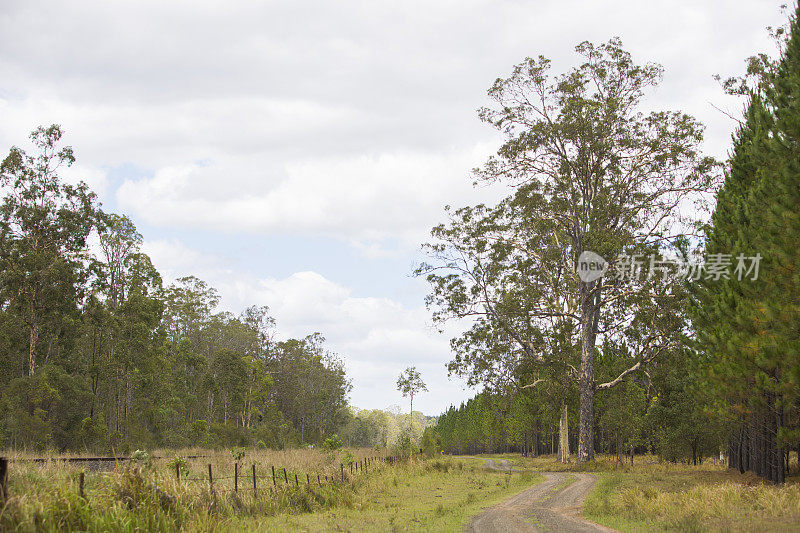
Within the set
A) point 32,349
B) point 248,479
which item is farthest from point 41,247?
point 248,479

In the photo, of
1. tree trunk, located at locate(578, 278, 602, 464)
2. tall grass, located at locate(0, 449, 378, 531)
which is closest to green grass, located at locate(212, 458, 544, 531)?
tall grass, located at locate(0, 449, 378, 531)

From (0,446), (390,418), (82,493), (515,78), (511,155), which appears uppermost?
(515,78)

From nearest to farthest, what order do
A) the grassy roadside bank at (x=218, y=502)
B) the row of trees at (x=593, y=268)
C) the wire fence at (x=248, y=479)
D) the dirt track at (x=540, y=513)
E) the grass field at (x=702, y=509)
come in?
the grassy roadside bank at (x=218, y=502) < the wire fence at (x=248, y=479) < the grass field at (x=702, y=509) < the dirt track at (x=540, y=513) < the row of trees at (x=593, y=268)

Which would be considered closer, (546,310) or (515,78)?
(515,78)

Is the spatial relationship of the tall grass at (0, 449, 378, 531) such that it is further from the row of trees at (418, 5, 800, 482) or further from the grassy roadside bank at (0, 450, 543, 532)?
the row of trees at (418, 5, 800, 482)

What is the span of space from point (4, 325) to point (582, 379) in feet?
129

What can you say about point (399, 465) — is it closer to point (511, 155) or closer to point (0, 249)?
point (511, 155)

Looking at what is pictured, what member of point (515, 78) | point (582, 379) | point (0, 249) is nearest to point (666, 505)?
point (582, 379)

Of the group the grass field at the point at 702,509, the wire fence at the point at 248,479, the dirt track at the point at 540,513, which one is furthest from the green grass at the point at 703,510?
the wire fence at the point at 248,479

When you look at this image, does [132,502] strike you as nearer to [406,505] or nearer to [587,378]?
[406,505]

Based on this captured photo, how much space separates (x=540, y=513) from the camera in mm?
14555

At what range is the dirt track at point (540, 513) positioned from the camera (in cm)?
1217

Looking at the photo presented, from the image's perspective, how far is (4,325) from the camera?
139 feet

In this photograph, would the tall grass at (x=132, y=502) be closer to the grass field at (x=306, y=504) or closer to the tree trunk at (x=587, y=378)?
the grass field at (x=306, y=504)
